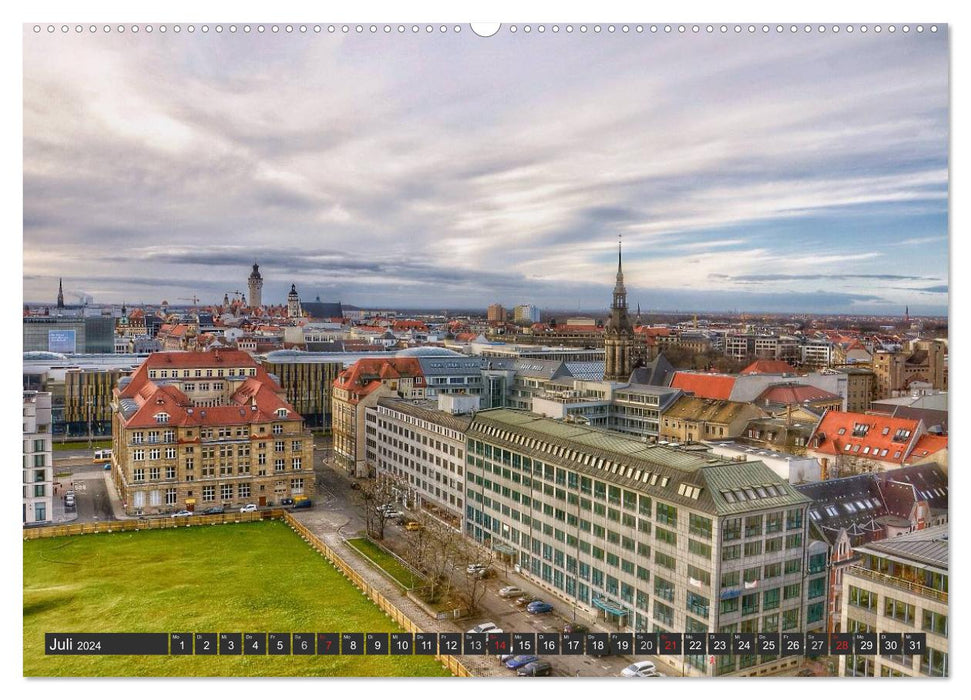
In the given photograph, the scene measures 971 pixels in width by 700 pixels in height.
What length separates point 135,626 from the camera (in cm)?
1259

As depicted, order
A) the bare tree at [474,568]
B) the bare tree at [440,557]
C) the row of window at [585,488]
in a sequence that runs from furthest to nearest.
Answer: the bare tree at [440,557] → the bare tree at [474,568] → the row of window at [585,488]

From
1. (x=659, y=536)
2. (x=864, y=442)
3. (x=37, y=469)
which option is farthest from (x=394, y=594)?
(x=864, y=442)

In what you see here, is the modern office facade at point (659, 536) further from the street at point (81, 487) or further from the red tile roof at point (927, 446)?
the street at point (81, 487)

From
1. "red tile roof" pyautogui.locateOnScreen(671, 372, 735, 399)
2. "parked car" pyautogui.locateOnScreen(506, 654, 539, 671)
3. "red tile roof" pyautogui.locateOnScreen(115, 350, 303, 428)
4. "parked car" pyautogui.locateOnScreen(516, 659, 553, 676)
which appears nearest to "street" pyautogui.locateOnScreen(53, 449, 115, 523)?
"red tile roof" pyautogui.locateOnScreen(115, 350, 303, 428)

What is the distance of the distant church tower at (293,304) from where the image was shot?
23.0 meters

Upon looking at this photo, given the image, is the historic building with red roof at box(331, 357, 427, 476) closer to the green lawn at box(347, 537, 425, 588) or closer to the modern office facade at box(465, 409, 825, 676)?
the green lawn at box(347, 537, 425, 588)

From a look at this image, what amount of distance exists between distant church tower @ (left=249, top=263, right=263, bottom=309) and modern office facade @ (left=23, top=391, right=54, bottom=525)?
6430 mm

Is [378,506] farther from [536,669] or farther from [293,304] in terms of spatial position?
[536,669]

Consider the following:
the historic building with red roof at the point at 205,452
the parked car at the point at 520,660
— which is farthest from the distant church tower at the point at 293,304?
the parked car at the point at 520,660

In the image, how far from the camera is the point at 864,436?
74.7 ft

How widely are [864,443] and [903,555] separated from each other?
12.7m

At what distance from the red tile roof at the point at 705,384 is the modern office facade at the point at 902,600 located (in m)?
20.8

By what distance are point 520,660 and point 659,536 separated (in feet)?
12.3

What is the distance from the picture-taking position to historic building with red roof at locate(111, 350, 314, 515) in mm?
24844
